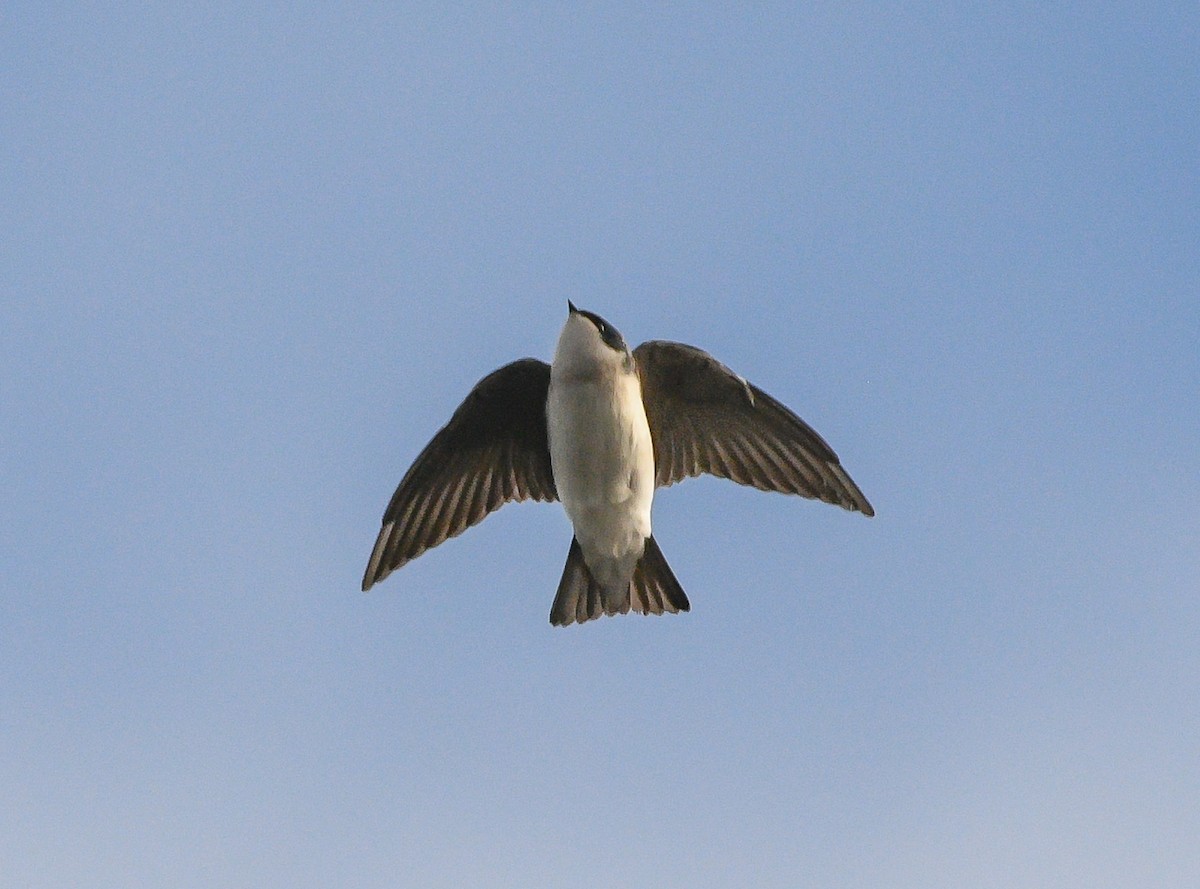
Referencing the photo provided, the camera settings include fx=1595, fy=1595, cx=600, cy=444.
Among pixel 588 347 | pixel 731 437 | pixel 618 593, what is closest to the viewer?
pixel 588 347

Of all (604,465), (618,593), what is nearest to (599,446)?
(604,465)

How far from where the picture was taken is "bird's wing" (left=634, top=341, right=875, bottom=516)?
7574 mm

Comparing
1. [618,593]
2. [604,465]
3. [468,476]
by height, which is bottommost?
[618,593]

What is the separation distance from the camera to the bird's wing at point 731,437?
7574mm

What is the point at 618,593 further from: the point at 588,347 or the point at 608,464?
the point at 588,347

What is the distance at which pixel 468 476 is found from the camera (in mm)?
7828

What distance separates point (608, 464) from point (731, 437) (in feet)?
2.91

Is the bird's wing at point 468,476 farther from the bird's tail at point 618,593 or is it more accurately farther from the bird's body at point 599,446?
the bird's tail at point 618,593

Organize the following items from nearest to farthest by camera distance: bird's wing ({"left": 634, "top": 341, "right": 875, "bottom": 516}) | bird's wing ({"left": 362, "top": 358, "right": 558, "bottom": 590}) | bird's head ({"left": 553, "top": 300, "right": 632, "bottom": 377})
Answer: bird's head ({"left": 553, "top": 300, "right": 632, "bottom": 377}) < bird's wing ({"left": 634, "top": 341, "right": 875, "bottom": 516}) < bird's wing ({"left": 362, "top": 358, "right": 558, "bottom": 590})

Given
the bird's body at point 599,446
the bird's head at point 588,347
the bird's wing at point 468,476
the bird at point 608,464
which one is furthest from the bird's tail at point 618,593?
the bird's head at point 588,347

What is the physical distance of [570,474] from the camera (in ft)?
23.8

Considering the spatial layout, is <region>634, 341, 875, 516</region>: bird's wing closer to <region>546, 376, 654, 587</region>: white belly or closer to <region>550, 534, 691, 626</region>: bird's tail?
<region>546, 376, 654, 587</region>: white belly

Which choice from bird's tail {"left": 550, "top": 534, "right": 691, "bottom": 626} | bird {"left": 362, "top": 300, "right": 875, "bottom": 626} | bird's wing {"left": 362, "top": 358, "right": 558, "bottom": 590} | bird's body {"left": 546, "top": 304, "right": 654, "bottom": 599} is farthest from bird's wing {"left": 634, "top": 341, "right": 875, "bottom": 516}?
bird's wing {"left": 362, "top": 358, "right": 558, "bottom": 590}

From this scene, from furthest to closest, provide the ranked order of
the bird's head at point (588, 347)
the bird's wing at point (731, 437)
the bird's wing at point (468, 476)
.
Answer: the bird's wing at point (468, 476) → the bird's wing at point (731, 437) → the bird's head at point (588, 347)
